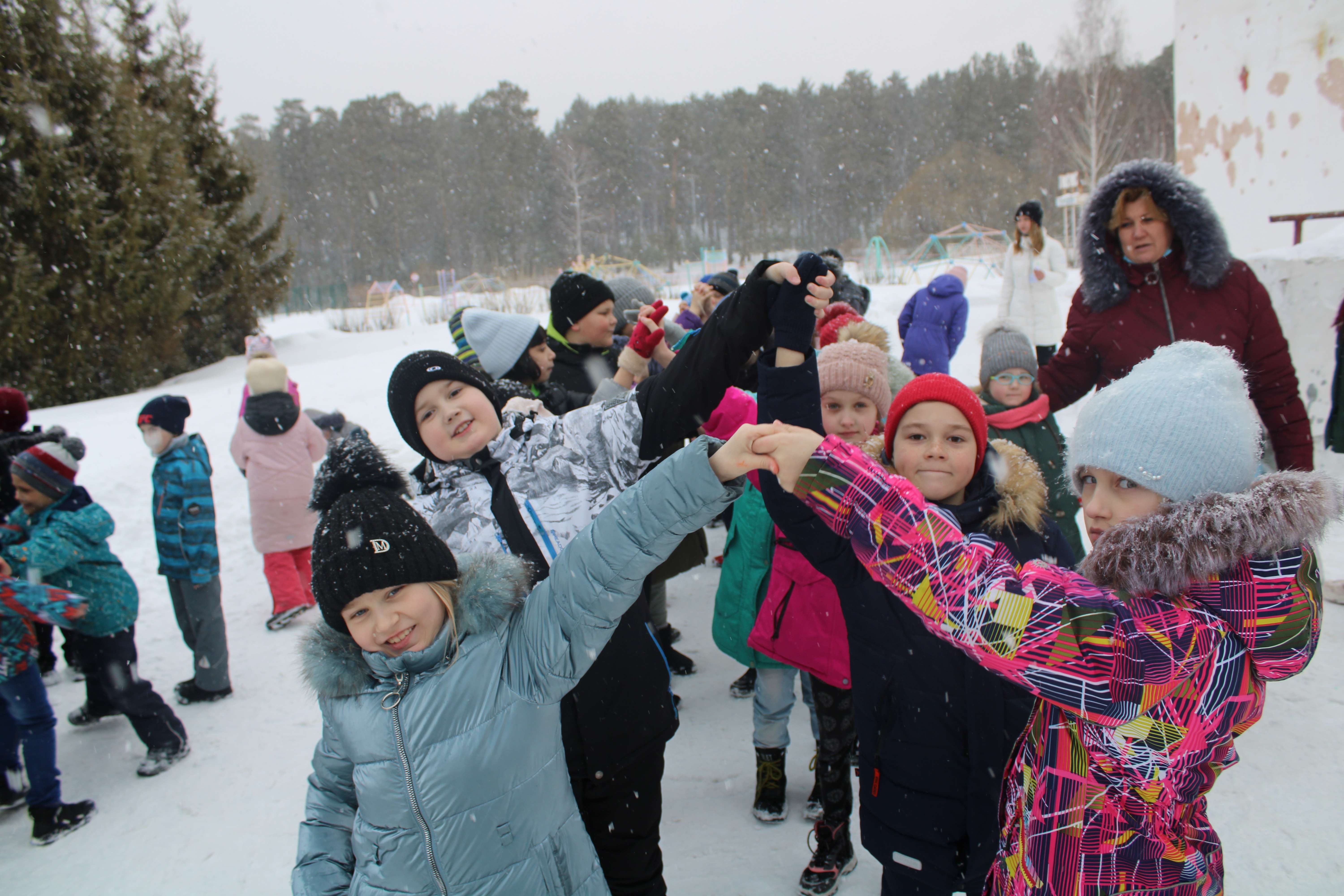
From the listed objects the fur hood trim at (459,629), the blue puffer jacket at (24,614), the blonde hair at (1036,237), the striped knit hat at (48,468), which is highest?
the blonde hair at (1036,237)

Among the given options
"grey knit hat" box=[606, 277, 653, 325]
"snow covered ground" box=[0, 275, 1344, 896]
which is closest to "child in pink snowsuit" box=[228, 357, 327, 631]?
"snow covered ground" box=[0, 275, 1344, 896]

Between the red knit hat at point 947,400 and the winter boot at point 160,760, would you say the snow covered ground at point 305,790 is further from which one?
the red knit hat at point 947,400

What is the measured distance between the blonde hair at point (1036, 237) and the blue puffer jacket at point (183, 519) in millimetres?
6453

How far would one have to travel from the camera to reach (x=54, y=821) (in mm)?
2891

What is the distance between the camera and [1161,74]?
36719 mm

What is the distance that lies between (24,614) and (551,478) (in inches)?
96.4

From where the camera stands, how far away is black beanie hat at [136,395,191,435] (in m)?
3.77

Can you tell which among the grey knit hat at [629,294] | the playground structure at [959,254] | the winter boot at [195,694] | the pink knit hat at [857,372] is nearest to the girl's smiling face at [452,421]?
the pink knit hat at [857,372]

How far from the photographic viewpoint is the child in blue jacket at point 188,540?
381cm

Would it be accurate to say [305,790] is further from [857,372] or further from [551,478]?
[857,372]

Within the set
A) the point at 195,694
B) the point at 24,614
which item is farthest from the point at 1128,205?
the point at 195,694

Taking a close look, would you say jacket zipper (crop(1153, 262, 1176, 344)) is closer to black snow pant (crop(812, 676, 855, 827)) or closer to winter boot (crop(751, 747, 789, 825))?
black snow pant (crop(812, 676, 855, 827))

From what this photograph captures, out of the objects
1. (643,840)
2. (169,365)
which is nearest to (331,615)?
(643,840)

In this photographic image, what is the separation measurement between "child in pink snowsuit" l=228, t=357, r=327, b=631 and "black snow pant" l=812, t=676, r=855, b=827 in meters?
3.97
